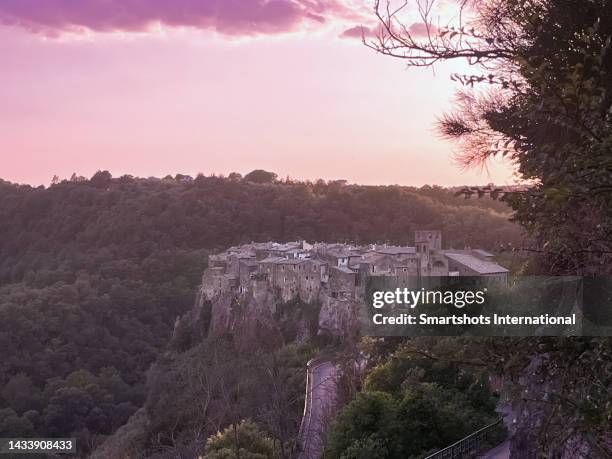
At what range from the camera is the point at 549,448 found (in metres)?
2.62

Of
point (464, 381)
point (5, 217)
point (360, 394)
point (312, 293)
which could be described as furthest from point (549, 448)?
point (5, 217)

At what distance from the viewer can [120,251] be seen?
5231 centimetres

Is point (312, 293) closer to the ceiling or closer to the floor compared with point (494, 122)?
closer to the floor

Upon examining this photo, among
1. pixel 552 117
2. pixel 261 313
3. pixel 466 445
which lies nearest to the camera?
pixel 552 117

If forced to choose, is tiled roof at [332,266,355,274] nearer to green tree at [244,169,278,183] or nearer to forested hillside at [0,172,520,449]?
forested hillside at [0,172,520,449]

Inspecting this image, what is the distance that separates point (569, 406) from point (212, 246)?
167 feet

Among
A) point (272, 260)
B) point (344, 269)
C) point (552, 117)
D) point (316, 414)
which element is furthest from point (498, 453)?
point (272, 260)

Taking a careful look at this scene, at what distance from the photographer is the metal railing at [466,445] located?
8.21m

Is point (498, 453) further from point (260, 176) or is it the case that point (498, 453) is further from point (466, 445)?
point (260, 176)

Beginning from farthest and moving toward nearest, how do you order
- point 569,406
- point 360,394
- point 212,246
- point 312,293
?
point 212,246
point 312,293
point 360,394
point 569,406

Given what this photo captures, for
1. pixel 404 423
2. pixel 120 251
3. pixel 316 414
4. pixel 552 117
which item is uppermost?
pixel 552 117

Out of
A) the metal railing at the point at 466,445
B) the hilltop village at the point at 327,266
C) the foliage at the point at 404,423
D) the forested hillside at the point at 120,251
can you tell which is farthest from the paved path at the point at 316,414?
the forested hillside at the point at 120,251

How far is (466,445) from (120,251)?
47192mm

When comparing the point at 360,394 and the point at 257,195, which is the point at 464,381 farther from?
the point at 257,195
